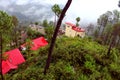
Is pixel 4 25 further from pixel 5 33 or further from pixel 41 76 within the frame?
pixel 41 76

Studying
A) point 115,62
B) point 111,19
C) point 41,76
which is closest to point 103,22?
point 111,19

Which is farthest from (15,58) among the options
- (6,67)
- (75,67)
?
(75,67)

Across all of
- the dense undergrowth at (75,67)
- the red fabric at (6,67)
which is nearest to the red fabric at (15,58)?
the red fabric at (6,67)

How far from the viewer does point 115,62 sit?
2783 cm

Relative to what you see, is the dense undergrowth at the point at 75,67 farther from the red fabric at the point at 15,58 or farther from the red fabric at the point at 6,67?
the red fabric at the point at 15,58

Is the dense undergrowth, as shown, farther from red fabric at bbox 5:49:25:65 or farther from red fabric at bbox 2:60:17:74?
red fabric at bbox 5:49:25:65

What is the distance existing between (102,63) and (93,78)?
4270 mm

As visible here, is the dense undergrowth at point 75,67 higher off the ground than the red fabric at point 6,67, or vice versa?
the dense undergrowth at point 75,67

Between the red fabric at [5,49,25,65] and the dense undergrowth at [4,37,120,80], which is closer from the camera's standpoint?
the dense undergrowth at [4,37,120,80]

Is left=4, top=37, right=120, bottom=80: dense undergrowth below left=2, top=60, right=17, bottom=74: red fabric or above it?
above

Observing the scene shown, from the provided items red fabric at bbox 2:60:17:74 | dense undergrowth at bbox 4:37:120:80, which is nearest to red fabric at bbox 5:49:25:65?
red fabric at bbox 2:60:17:74

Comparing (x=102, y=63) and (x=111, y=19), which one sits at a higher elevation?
(x=111, y=19)

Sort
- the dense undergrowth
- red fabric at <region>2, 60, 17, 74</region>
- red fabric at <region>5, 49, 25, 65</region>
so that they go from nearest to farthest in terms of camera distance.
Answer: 1. the dense undergrowth
2. red fabric at <region>2, 60, 17, 74</region>
3. red fabric at <region>5, 49, 25, 65</region>

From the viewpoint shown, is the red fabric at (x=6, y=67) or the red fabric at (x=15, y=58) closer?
the red fabric at (x=6, y=67)
